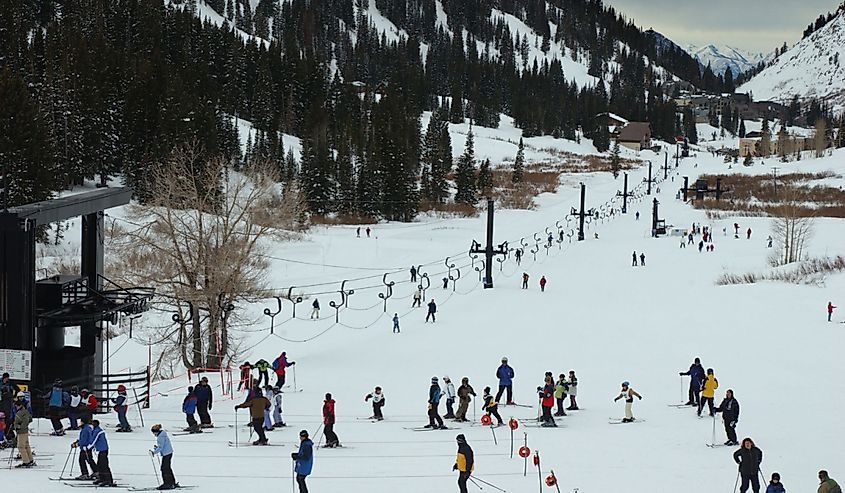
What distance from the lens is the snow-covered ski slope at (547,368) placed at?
1423cm

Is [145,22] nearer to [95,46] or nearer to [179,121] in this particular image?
[95,46]

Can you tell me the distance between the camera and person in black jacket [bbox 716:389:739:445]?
15.9 metres

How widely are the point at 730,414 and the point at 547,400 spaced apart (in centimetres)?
368

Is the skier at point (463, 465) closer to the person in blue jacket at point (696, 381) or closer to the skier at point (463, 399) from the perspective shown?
the skier at point (463, 399)

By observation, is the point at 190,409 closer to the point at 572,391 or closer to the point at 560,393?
the point at 560,393

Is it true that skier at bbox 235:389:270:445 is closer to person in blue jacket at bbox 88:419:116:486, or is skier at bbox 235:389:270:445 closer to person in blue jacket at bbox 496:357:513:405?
person in blue jacket at bbox 88:419:116:486

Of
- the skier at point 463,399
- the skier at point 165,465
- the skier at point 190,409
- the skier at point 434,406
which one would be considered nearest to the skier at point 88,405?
the skier at point 190,409

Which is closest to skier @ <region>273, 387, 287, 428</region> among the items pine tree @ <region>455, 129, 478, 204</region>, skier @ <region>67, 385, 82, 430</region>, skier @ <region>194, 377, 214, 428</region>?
skier @ <region>194, 377, 214, 428</region>

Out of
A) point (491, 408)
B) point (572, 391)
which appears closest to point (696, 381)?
point (572, 391)

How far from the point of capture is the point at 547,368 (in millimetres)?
24922

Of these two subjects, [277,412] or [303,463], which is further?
[277,412]

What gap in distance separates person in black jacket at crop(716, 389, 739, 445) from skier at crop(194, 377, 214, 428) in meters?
9.80

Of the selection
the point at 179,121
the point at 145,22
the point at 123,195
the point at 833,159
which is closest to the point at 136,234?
the point at 123,195

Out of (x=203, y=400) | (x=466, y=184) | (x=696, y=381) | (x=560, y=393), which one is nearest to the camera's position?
(x=203, y=400)
